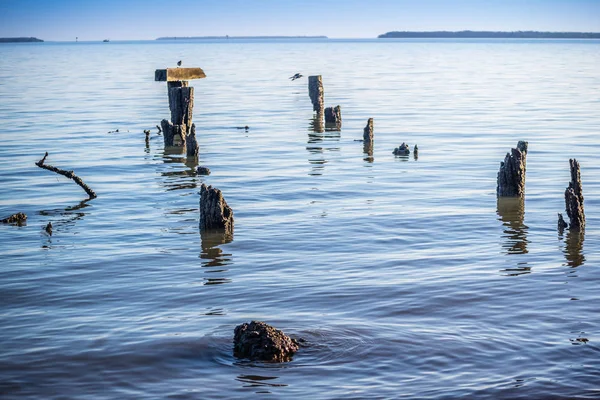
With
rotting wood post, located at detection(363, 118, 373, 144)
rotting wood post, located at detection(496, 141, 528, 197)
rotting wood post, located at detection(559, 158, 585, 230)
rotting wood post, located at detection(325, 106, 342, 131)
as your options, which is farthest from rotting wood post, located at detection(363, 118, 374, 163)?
rotting wood post, located at detection(559, 158, 585, 230)

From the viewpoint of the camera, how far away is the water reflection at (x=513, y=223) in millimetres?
15977

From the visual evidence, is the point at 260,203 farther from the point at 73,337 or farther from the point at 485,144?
the point at 485,144

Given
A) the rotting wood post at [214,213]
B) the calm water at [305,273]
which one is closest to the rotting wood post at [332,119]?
the calm water at [305,273]

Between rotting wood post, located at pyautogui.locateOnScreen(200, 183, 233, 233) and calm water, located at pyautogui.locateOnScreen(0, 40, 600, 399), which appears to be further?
rotting wood post, located at pyautogui.locateOnScreen(200, 183, 233, 233)

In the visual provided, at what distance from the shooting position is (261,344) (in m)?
10.2

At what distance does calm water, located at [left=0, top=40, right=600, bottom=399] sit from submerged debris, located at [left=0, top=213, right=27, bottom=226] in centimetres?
28

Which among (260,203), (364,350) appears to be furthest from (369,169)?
(364,350)

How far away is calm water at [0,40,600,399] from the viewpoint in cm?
997

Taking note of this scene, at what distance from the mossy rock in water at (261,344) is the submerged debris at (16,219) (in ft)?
31.7

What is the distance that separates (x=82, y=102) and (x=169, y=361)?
141 feet

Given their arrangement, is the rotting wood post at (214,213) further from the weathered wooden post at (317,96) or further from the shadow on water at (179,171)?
the weathered wooden post at (317,96)

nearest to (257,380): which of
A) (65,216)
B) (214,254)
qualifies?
(214,254)

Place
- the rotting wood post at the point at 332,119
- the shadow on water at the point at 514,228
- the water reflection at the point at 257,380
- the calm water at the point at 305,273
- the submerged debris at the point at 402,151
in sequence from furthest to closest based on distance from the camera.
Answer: the rotting wood post at the point at 332,119 < the submerged debris at the point at 402,151 < the shadow on water at the point at 514,228 < the calm water at the point at 305,273 < the water reflection at the point at 257,380

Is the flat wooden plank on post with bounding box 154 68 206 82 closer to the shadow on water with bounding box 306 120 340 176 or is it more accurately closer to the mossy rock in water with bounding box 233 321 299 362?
the shadow on water with bounding box 306 120 340 176
